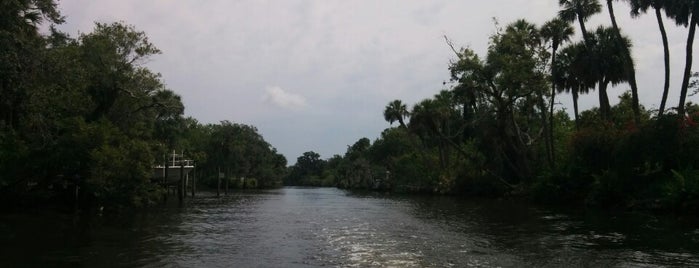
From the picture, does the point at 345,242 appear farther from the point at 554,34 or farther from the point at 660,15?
the point at 554,34

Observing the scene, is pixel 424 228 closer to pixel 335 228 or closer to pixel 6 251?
pixel 335 228

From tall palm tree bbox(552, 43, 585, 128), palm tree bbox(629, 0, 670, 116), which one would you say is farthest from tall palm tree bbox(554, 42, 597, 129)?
palm tree bbox(629, 0, 670, 116)

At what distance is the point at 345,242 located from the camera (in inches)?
772

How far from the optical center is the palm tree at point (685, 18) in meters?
34.7

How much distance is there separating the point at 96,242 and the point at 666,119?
29.1 m

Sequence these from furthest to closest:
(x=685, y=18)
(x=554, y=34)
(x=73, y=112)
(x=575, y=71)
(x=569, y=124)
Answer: (x=569, y=124) → (x=554, y=34) → (x=575, y=71) → (x=685, y=18) → (x=73, y=112)

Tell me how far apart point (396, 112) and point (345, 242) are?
186ft

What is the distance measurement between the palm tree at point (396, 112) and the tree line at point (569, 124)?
0.13 metres

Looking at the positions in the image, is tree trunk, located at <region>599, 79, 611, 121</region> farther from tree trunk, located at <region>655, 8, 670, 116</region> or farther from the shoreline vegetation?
tree trunk, located at <region>655, 8, 670, 116</region>

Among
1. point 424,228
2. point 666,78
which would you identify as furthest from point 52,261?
point 666,78

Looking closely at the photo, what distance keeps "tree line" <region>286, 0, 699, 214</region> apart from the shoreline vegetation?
4.1 inches

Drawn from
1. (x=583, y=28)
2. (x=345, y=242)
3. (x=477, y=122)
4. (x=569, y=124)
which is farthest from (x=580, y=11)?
(x=345, y=242)

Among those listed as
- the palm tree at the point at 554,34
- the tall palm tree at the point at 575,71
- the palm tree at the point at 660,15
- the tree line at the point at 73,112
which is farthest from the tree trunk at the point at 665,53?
the tree line at the point at 73,112

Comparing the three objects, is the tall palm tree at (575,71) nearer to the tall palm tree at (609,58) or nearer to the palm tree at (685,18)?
the tall palm tree at (609,58)
